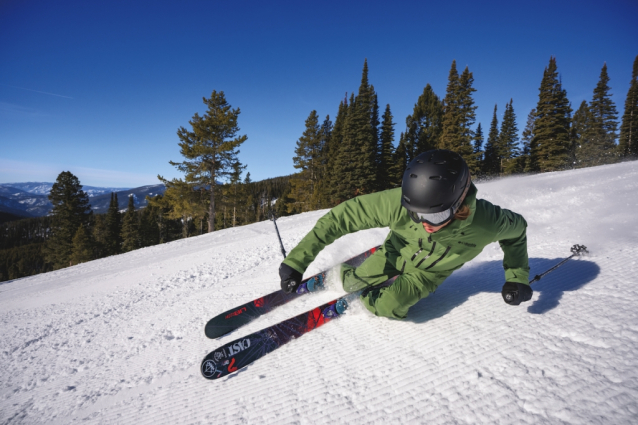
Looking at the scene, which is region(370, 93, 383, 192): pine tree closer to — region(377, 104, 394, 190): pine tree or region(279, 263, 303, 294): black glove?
region(377, 104, 394, 190): pine tree

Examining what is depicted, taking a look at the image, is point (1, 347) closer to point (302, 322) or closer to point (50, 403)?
point (50, 403)

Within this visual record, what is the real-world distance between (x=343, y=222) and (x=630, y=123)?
47.7m

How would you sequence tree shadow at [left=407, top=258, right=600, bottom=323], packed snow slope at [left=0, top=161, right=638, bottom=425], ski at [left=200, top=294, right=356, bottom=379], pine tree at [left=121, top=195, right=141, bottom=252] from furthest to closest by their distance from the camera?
pine tree at [left=121, top=195, right=141, bottom=252], tree shadow at [left=407, top=258, right=600, bottom=323], ski at [left=200, top=294, right=356, bottom=379], packed snow slope at [left=0, top=161, right=638, bottom=425]

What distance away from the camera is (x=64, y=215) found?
32125 mm

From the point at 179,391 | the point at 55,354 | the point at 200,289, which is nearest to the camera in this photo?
the point at 179,391

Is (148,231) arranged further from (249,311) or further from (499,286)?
(499,286)

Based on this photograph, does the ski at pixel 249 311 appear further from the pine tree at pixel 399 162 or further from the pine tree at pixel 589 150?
the pine tree at pixel 589 150

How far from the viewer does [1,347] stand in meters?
3.28

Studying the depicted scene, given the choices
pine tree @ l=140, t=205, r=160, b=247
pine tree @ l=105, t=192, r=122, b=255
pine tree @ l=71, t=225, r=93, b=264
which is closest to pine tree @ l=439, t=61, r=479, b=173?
pine tree @ l=71, t=225, r=93, b=264

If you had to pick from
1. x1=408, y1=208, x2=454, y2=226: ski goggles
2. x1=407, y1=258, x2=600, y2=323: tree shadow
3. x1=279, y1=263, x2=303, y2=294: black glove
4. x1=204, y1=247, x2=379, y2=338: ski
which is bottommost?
x1=204, y1=247, x2=379, y2=338: ski

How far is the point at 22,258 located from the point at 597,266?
98.7 meters

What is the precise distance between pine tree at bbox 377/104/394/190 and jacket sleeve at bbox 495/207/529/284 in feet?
105

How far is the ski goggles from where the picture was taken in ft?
6.46

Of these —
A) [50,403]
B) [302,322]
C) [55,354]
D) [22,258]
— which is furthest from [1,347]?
[22,258]
